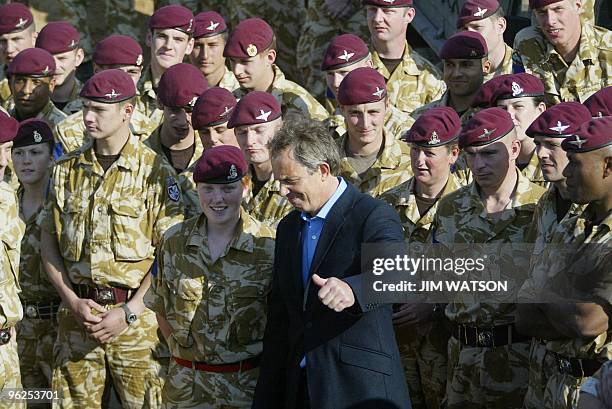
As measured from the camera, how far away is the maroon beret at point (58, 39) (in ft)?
32.1

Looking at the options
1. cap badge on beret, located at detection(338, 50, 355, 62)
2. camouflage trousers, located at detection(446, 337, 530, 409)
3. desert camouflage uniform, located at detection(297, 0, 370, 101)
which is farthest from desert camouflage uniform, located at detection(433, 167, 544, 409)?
desert camouflage uniform, located at detection(297, 0, 370, 101)

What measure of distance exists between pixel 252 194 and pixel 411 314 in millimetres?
1167

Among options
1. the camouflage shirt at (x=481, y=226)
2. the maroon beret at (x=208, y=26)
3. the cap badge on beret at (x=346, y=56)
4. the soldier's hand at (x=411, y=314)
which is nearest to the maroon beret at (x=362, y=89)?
the cap badge on beret at (x=346, y=56)

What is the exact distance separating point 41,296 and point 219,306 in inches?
73.7

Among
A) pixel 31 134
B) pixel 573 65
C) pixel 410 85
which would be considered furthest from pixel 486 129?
pixel 31 134

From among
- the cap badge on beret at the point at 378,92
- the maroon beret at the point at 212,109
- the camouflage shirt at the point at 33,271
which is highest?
the cap badge on beret at the point at 378,92

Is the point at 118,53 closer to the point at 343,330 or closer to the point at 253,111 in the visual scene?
the point at 253,111

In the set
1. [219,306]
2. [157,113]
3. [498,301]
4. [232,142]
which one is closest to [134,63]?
[157,113]

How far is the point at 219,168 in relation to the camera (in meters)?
6.84

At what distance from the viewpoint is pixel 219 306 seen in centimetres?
682

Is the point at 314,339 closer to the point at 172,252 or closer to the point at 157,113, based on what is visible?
the point at 172,252

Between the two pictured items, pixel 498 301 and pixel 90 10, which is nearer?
pixel 498 301

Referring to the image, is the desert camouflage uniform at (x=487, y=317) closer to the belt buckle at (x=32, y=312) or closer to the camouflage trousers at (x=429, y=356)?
the camouflage trousers at (x=429, y=356)

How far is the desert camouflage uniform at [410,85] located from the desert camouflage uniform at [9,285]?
286 centimetres
